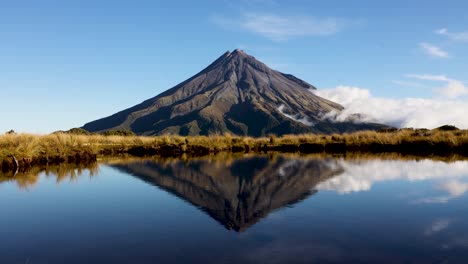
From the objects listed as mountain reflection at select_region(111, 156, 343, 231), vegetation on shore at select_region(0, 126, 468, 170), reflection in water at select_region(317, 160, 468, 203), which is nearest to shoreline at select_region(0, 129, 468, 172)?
vegetation on shore at select_region(0, 126, 468, 170)

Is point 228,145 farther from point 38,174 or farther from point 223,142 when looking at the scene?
point 38,174

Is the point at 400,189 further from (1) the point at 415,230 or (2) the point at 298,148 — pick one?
(2) the point at 298,148

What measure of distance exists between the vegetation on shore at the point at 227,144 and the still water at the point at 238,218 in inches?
422

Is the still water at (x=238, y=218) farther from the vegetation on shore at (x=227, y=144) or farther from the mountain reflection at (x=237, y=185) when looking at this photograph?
the vegetation on shore at (x=227, y=144)

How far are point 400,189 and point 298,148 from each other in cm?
2737

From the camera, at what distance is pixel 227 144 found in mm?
44844

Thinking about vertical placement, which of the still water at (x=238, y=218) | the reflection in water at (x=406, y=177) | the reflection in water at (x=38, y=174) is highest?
the reflection in water at (x=38, y=174)

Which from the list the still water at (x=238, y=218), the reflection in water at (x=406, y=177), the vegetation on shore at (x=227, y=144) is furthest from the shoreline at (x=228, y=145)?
the still water at (x=238, y=218)

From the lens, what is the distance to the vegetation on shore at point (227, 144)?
31.1 meters

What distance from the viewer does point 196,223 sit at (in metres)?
11.4

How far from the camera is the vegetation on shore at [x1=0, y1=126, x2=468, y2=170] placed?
102 feet

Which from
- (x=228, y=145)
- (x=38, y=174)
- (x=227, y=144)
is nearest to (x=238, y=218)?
(x=38, y=174)

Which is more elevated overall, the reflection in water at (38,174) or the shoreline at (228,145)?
the shoreline at (228,145)

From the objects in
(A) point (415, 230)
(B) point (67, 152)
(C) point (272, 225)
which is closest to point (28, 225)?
(C) point (272, 225)
